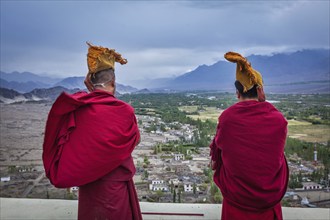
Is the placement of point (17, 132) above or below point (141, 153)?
above

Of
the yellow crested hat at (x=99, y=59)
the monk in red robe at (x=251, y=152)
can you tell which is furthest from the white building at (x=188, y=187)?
the yellow crested hat at (x=99, y=59)

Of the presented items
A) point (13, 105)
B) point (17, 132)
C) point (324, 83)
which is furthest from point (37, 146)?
point (324, 83)

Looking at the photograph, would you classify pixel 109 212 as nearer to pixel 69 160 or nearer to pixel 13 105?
pixel 69 160

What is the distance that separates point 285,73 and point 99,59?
4183mm

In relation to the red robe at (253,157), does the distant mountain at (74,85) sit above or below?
above

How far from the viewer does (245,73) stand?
1696 millimetres

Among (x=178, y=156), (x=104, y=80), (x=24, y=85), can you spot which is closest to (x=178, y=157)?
(x=178, y=156)

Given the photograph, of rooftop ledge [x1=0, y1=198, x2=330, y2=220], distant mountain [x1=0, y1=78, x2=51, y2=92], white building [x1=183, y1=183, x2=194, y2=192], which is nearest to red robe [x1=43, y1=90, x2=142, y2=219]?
rooftop ledge [x1=0, y1=198, x2=330, y2=220]

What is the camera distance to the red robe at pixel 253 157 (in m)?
1.59

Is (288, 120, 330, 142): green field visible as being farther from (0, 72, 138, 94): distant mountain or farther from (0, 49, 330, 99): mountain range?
(0, 72, 138, 94): distant mountain

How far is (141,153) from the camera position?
3771 millimetres

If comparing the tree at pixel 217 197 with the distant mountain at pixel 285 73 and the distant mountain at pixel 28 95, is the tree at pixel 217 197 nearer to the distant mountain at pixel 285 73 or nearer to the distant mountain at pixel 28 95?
the distant mountain at pixel 285 73

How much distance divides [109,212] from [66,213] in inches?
57.9

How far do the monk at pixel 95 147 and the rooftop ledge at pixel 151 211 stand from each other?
1.26 meters
